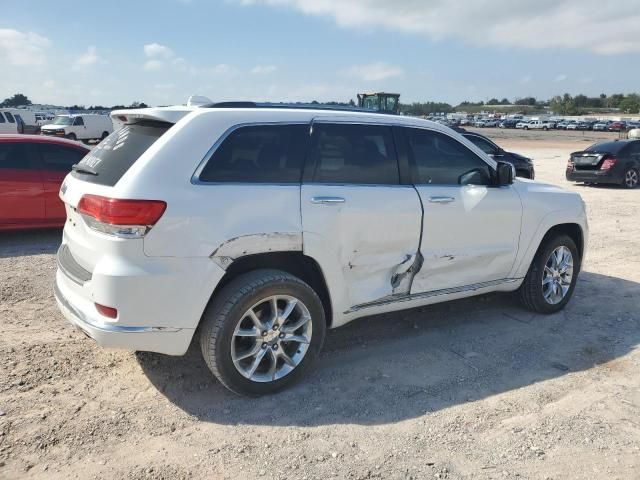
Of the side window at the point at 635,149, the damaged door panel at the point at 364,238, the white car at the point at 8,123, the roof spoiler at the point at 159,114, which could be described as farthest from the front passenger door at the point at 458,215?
the white car at the point at 8,123

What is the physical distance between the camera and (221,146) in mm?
3514

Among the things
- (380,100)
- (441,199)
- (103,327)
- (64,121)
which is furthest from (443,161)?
(380,100)

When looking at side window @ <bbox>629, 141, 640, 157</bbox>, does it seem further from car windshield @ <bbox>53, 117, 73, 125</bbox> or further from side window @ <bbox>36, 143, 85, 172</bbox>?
car windshield @ <bbox>53, 117, 73, 125</bbox>

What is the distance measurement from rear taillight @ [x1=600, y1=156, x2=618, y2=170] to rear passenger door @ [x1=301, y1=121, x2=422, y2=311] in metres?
13.3

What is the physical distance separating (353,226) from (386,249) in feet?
1.17

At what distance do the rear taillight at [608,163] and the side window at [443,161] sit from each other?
→ 12.4m

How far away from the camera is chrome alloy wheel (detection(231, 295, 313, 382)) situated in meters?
3.60

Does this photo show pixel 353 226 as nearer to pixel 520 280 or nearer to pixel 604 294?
pixel 520 280

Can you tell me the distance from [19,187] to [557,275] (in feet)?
22.7

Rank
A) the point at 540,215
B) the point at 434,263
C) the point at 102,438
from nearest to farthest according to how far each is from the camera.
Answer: the point at 102,438
the point at 434,263
the point at 540,215

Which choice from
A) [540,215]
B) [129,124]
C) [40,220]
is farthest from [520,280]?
[40,220]

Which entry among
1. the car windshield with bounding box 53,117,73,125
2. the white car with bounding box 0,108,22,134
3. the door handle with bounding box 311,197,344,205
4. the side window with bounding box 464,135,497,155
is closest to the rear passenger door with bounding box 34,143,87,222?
the door handle with bounding box 311,197,344,205

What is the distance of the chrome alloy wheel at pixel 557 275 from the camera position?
17.3 feet

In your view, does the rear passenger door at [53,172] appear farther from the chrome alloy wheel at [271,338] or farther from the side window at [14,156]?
the chrome alloy wheel at [271,338]
